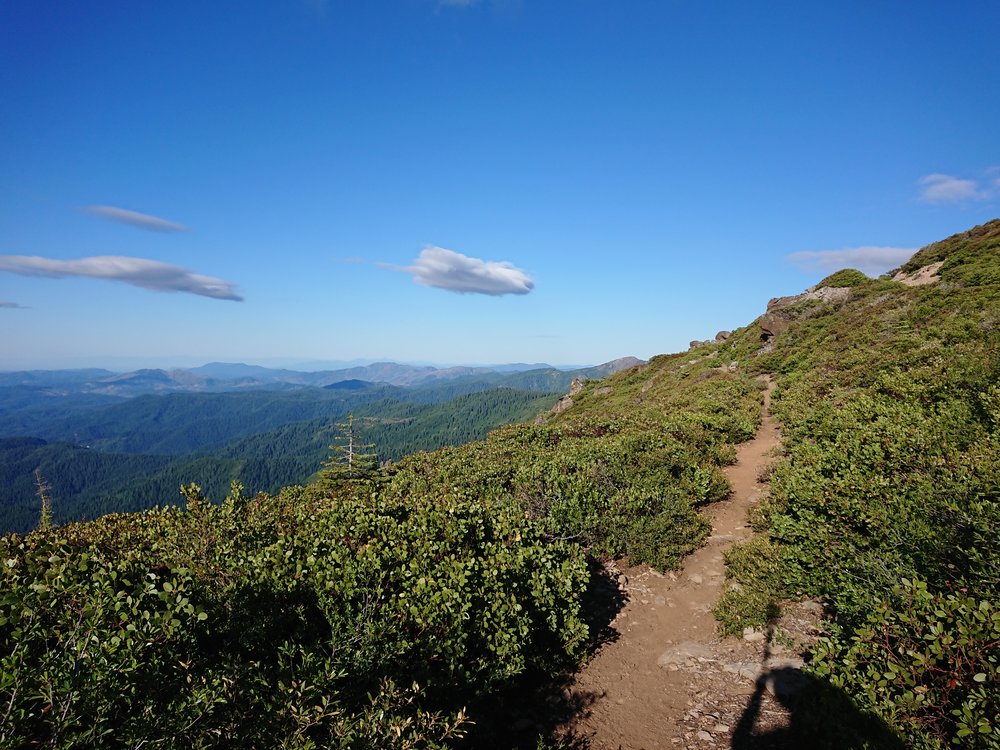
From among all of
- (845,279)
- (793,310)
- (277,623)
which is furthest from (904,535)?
(845,279)

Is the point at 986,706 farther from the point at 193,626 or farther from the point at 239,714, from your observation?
the point at 193,626

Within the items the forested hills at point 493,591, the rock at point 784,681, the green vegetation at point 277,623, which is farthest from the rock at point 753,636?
the green vegetation at point 277,623

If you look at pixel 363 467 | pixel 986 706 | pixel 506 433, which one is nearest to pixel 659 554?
pixel 986 706

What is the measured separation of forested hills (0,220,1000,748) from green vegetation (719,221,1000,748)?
0.04 m

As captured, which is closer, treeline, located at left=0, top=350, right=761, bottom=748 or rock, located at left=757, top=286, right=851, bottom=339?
treeline, located at left=0, top=350, right=761, bottom=748

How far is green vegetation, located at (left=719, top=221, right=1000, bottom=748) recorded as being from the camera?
462 cm

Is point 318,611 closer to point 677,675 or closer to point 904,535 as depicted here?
point 677,675

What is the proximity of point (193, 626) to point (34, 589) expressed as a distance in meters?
1.46

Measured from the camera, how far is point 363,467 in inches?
1144

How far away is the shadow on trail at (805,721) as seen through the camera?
500cm

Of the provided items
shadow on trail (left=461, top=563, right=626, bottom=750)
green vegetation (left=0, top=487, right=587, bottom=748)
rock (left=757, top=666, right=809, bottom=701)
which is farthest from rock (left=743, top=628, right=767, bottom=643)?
green vegetation (left=0, top=487, right=587, bottom=748)

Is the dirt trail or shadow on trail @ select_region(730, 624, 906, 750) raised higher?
shadow on trail @ select_region(730, 624, 906, 750)

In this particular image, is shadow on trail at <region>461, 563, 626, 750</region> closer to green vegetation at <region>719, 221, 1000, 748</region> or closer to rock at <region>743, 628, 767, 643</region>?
rock at <region>743, 628, 767, 643</region>

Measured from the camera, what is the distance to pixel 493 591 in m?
7.51
